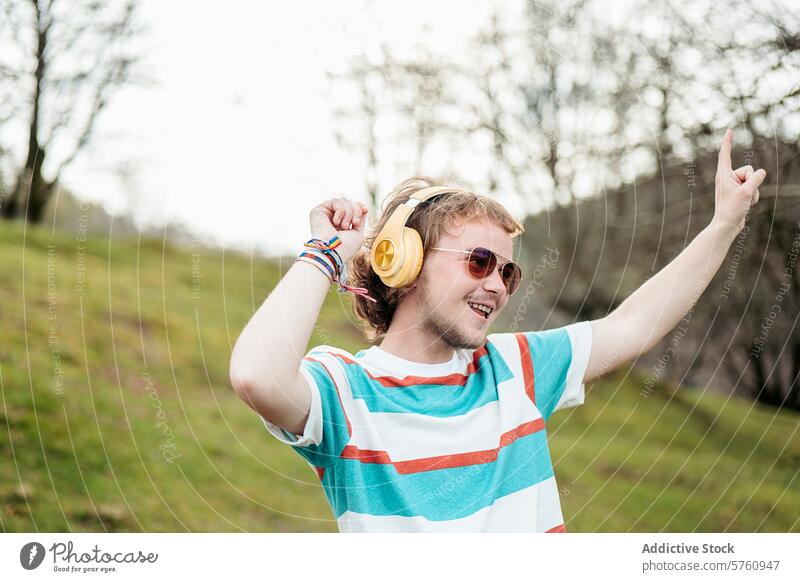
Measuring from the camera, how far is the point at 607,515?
552cm

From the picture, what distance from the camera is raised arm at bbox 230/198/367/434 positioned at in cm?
151

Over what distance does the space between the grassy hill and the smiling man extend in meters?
1.99

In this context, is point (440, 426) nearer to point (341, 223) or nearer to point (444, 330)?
point (444, 330)

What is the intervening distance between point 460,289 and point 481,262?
3.4 inches

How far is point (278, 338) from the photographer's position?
154 centimetres

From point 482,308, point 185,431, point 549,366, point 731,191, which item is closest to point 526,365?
point 549,366

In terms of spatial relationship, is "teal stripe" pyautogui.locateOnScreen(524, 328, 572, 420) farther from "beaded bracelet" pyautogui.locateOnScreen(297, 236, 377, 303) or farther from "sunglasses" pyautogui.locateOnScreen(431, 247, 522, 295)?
"beaded bracelet" pyautogui.locateOnScreen(297, 236, 377, 303)

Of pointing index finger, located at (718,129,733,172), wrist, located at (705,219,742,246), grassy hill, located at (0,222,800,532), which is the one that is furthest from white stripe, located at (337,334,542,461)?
grassy hill, located at (0,222,800,532)

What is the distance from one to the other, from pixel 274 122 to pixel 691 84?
2.88 m

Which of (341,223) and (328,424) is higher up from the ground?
(341,223)

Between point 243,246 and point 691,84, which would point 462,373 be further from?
point 691,84

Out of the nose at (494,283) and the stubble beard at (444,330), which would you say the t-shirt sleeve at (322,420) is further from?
the nose at (494,283)

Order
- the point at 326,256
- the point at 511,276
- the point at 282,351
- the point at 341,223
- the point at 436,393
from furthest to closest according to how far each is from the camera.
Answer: the point at 511,276, the point at 436,393, the point at 341,223, the point at 326,256, the point at 282,351

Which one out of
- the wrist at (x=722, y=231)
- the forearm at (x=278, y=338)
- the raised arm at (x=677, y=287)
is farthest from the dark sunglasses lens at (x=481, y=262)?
the wrist at (x=722, y=231)
